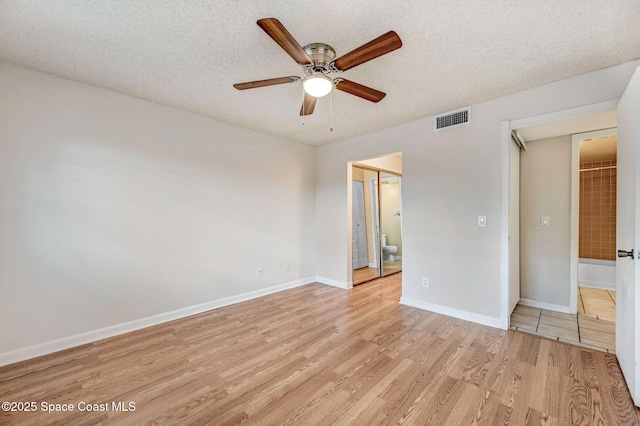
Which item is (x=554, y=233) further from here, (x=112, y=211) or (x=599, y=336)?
(x=112, y=211)

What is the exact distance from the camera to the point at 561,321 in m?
2.94

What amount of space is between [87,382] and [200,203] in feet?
6.40

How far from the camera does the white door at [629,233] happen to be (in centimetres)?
167

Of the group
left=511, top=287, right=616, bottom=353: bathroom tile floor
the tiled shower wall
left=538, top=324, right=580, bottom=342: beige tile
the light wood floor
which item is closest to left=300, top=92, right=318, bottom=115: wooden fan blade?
left=511, top=287, right=616, bottom=353: bathroom tile floor

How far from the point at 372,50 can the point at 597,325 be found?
3.63m

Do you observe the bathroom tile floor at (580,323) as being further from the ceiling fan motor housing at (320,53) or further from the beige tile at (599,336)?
the ceiling fan motor housing at (320,53)

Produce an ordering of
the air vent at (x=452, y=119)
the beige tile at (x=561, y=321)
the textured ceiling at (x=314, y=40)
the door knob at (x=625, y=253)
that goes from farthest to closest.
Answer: the air vent at (x=452, y=119)
the beige tile at (x=561, y=321)
the door knob at (x=625, y=253)
the textured ceiling at (x=314, y=40)

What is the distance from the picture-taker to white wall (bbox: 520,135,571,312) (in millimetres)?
3256

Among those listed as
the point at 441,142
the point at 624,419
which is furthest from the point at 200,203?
the point at 624,419

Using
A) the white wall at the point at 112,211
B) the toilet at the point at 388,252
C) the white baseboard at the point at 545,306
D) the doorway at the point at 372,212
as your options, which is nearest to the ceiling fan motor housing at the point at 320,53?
→ the white wall at the point at 112,211

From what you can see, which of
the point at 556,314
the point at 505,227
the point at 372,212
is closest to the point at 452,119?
the point at 505,227

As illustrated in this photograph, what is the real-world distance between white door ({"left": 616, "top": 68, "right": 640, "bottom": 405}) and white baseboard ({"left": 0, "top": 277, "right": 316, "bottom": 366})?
364cm

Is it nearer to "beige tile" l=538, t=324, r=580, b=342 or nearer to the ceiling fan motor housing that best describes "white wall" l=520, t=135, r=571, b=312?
"beige tile" l=538, t=324, r=580, b=342

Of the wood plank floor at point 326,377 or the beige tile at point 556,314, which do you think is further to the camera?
the beige tile at point 556,314
